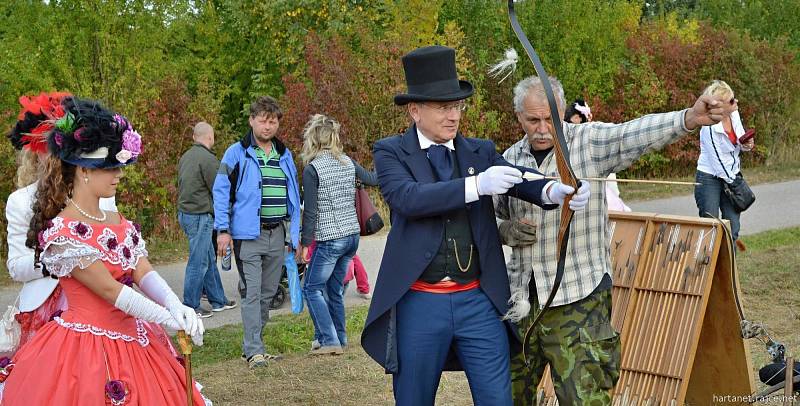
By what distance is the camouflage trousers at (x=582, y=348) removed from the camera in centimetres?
401

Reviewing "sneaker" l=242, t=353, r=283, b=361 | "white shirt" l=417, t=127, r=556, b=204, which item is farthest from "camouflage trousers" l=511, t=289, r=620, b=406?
"sneaker" l=242, t=353, r=283, b=361

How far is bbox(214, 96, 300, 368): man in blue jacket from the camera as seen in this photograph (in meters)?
6.79

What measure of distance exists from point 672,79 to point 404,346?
17181 mm

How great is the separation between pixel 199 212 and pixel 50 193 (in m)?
4.86

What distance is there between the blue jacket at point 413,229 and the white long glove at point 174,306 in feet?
2.39

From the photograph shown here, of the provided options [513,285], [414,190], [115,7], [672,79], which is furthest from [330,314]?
[672,79]

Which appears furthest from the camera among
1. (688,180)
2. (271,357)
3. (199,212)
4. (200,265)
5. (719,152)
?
(688,180)

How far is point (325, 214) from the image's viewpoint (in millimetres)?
7016

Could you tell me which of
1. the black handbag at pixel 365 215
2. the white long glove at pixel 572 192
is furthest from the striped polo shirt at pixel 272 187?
the white long glove at pixel 572 192

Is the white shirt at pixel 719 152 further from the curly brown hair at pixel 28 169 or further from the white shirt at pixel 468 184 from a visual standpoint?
the curly brown hair at pixel 28 169

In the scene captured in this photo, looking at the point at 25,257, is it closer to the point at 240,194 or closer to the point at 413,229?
the point at 413,229

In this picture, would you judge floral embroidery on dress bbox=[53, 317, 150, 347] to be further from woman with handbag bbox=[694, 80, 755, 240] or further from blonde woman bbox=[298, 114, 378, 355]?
woman with handbag bbox=[694, 80, 755, 240]

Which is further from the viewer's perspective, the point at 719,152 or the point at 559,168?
the point at 719,152

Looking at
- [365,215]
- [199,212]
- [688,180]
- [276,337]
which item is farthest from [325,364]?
[688,180]
